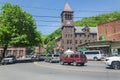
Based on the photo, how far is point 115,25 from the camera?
67250 mm

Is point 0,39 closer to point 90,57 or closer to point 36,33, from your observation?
point 36,33

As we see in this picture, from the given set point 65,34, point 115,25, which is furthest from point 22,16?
point 65,34

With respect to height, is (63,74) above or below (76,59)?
below

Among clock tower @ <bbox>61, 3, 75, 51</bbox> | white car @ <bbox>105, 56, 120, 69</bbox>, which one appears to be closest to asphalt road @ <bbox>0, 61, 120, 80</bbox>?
white car @ <bbox>105, 56, 120, 69</bbox>

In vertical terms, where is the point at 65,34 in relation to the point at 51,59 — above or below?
above

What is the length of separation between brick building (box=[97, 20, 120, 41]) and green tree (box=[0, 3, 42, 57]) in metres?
26.7

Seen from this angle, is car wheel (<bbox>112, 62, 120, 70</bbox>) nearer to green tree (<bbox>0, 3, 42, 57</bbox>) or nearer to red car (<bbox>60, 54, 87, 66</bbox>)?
red car (<bbox>60, 54, 87, 66</bbox>)

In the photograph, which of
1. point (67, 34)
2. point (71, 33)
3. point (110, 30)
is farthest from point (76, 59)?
point (71, 33)

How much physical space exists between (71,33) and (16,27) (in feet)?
178

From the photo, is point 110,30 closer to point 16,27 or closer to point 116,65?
point 16,27

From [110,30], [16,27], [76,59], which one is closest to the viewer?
[76,59]

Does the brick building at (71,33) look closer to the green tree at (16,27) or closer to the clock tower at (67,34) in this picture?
the clock tower at (67,34)

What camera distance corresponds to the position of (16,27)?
47.9 m

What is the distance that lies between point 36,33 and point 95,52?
552 inches
